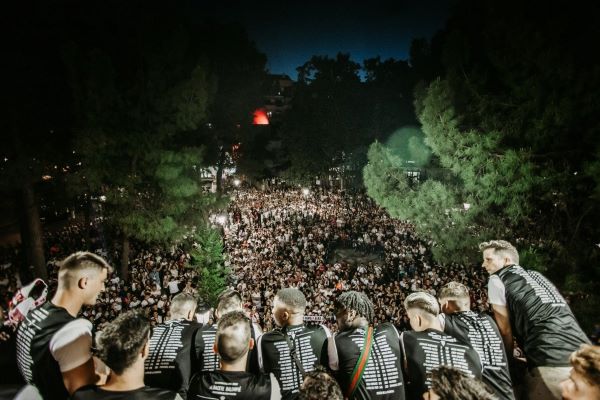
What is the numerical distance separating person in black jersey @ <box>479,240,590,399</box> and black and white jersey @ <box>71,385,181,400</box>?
2.97 metres

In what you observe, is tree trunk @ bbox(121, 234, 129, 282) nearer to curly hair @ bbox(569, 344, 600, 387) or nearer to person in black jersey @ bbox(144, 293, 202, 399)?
person in black jersey @ bbox(144, 293, 202, 399)

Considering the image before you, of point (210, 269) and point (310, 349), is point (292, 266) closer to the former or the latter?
point (210, 269)

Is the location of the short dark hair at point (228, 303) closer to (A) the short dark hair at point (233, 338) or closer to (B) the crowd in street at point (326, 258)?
(A) the short dark hair at point (233, 338)

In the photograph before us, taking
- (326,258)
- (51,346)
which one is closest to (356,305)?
(51,346)

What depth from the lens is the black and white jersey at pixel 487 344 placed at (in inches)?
110

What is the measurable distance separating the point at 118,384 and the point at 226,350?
646mm

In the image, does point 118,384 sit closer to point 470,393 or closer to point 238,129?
point 470,393

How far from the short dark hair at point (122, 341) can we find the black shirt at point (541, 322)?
317 centimetres

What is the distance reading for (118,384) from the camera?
6.30ft

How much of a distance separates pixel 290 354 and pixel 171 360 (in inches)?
43.8

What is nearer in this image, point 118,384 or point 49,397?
point 118,384

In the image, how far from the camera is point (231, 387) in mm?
2209

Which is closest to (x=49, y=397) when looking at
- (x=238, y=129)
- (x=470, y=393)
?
(x=470, y=393)

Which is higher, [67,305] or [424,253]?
[67,305]
